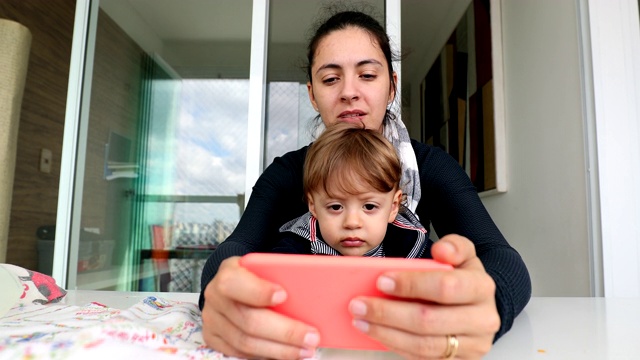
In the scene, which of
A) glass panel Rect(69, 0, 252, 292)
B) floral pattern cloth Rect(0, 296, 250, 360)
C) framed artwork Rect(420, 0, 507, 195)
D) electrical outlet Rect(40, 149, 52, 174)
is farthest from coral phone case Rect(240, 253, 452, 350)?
electrical outlet Rect(40, 149, 52, 174)

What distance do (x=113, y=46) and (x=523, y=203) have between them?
2.27m

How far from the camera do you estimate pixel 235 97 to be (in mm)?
2447

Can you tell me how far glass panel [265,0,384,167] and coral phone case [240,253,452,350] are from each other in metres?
1.49

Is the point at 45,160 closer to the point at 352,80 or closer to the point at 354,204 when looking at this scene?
the point at 352,80

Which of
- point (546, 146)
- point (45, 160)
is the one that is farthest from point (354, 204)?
point (45, 160)

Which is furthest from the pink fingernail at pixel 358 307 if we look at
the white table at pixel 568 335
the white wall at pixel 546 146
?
the white wall at pixel 546 146

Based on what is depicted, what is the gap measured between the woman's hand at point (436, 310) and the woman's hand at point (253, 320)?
7 centimetres

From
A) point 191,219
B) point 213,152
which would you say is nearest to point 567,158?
point 213,152

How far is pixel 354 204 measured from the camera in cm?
80

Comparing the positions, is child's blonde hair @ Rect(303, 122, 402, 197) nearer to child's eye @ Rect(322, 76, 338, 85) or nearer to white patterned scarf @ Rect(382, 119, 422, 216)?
white patterned scarf @ Rect(382, 119, 422, 216)

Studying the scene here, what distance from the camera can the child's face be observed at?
0.79 m

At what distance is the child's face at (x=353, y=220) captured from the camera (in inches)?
31.0

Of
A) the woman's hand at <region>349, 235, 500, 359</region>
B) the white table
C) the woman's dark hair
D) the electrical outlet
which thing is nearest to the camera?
the woman's hand at <region>349, 235, 500, 359</region>

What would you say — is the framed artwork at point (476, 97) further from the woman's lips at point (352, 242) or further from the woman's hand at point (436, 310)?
the woman's hand at point (436, 310)
